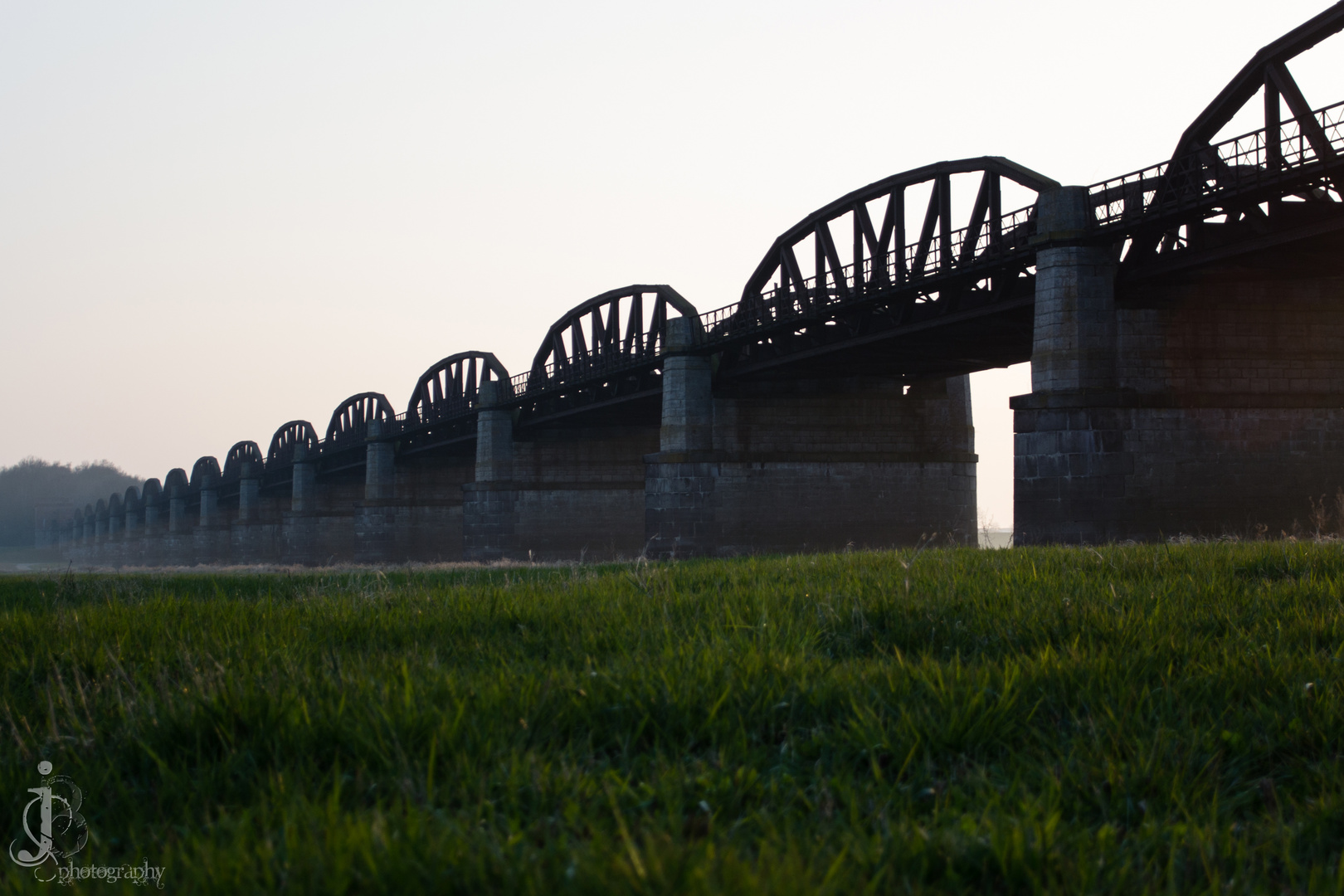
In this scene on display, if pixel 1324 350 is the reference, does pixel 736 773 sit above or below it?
below

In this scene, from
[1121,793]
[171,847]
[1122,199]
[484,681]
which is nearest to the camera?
[171,847]

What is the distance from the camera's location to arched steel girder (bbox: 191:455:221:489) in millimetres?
111750

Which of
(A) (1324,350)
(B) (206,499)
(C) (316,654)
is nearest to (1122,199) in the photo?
(A) (1324,350)

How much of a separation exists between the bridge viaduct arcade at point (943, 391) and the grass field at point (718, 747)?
800 inches

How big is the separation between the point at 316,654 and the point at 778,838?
129 inches

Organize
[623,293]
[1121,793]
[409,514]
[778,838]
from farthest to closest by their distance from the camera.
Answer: [409,514] → [623,293] → [1121,793] → [778,838]

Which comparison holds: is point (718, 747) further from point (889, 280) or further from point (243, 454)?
point (243, 454)

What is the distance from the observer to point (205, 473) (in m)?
117

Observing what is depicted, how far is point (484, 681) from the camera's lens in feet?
13.4

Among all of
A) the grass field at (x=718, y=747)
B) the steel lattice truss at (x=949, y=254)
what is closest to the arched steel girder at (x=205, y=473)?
the steel lattice truss at (x=949, y=254)

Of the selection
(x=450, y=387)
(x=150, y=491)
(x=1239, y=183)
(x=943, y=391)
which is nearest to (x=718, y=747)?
(x=1239, y=183)

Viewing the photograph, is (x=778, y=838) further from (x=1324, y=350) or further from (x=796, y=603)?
(x=1324, y=350)

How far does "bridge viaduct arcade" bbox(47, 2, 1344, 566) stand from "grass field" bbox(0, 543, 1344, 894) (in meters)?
20.3

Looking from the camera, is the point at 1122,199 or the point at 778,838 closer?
the point at 778,838
